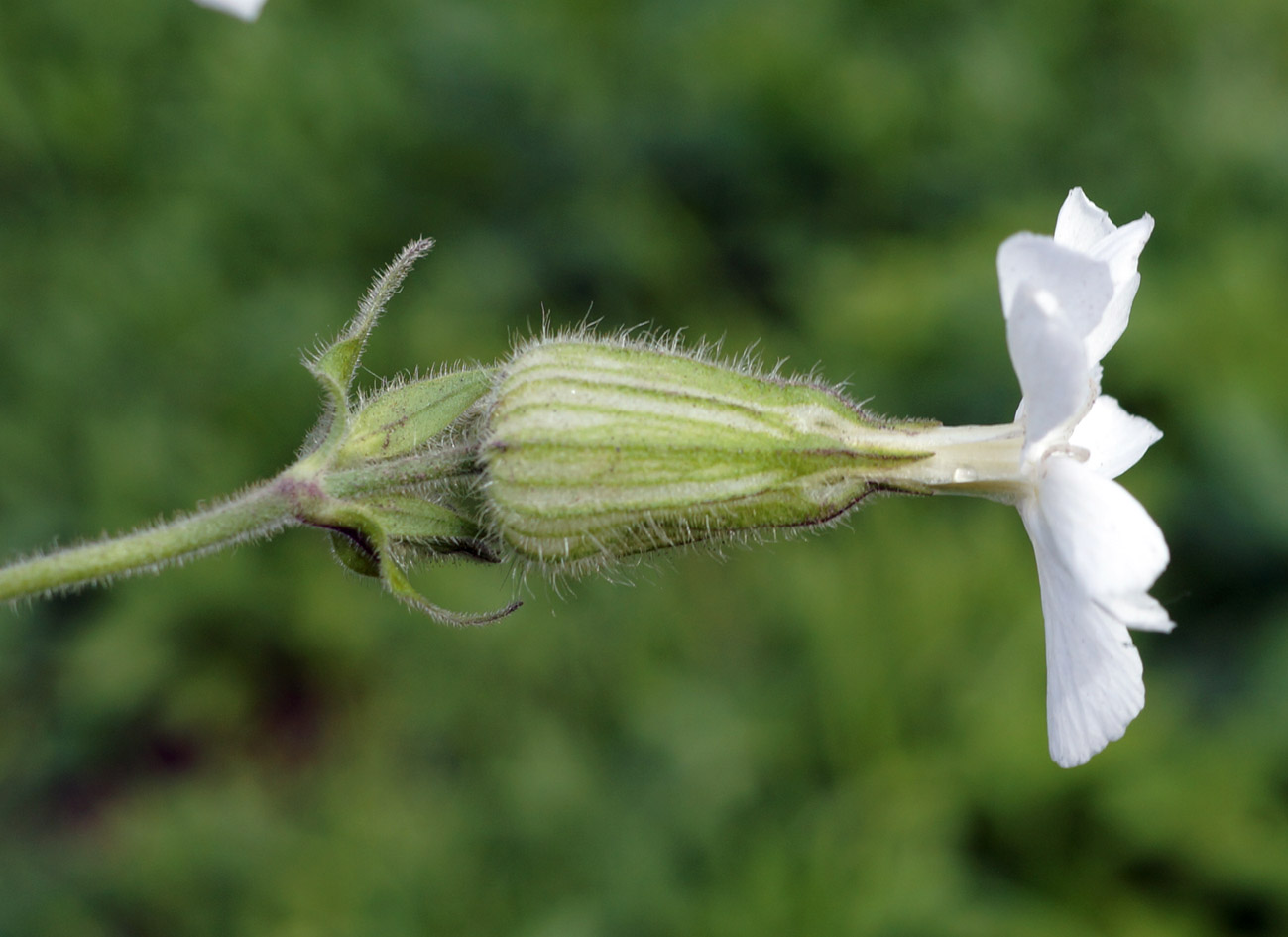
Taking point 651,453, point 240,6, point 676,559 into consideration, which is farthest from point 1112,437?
point 676,559

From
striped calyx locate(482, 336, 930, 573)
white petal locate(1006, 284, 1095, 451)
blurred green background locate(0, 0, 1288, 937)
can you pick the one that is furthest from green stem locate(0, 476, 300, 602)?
blurred green background locate(0, 0, 1288, 937)

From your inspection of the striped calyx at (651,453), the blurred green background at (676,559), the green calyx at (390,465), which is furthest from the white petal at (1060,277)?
the blurred green background at (676,559)

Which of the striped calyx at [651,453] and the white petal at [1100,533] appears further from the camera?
the striped calyx at [651,453]

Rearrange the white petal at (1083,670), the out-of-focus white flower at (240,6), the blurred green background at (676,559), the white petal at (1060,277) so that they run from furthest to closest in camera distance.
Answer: the blurred green background at (676,559) < the white petal at (1083,670) < the white petal at (1060,277) < the out-of-focus white flower at (240,6)

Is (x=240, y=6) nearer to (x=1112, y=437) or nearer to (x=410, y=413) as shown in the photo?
(x=410, y=413)

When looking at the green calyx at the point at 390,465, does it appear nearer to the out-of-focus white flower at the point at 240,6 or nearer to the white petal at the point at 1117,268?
the out-of-focus white flower at the point at 240,6

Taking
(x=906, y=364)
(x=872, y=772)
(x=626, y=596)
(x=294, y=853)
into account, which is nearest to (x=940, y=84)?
(x=906, y=364)

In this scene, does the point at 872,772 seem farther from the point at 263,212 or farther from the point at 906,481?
the point at 263,212
